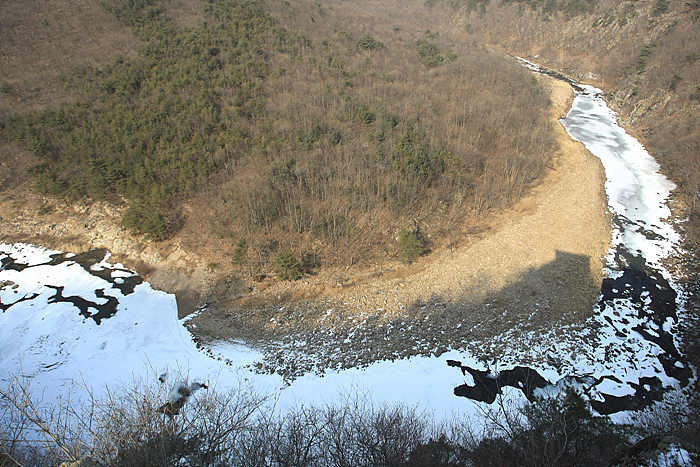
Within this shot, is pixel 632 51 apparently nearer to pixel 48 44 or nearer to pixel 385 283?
pixel 385 283

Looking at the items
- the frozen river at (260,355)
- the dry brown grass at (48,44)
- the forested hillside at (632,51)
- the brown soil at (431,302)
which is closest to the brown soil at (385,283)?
the brown soil at (431,302)

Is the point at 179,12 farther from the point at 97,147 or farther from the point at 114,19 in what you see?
the point at 97,147

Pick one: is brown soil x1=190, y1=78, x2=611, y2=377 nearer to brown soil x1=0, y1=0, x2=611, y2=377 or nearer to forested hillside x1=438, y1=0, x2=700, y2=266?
brown soil x1=0, y1=0, x2=611, y2=377

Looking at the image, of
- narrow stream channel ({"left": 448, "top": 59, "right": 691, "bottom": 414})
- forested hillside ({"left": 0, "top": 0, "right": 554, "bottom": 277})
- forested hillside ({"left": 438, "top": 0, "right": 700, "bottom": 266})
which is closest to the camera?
narrow stream channel ({"left": 448, "top": 59, "right": 691, "bottom": 414})

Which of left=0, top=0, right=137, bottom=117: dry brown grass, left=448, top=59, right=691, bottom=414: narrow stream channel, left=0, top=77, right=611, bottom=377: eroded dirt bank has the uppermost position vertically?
left=0, top=0, right=137, bottom=117: dry brown grass

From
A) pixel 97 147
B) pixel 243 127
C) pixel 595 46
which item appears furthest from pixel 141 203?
pixel 595 46

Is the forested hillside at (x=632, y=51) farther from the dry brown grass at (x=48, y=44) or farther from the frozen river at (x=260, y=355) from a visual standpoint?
the dry brown grass at (x=48, y=44)

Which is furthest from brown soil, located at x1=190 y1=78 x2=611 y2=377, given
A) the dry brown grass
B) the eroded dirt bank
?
the dry brown grass

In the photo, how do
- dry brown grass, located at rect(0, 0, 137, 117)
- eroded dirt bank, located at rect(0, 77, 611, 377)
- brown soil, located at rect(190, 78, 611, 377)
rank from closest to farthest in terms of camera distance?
brown soil, located at rect(190, 78, 611, 377) → eroded dirt bank, located at rect(0, 77, 611, 377) → dry brown grass, located at rect(0, 0, 137, 117)
